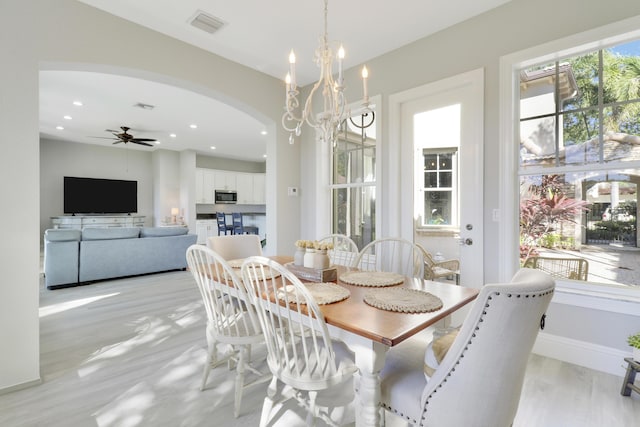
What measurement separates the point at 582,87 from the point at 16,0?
4.03 metres

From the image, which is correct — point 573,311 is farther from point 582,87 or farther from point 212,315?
point 212,315

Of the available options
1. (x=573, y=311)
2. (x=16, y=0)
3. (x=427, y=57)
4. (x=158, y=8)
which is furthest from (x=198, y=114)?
(x=573, y=311)

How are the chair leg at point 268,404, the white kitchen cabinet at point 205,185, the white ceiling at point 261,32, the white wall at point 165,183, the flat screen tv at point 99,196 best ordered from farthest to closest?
the white kitchen cabinet at point 205,185 → the white wall at point 165,183 → the flat screen tv at point 99,196 → the white ceiling at point 261,32 → the chair leg at point 268,404

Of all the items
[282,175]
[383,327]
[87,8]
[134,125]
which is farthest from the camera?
[134,125]

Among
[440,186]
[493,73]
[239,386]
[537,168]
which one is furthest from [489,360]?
[493,73]

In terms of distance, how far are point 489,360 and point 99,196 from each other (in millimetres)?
9313

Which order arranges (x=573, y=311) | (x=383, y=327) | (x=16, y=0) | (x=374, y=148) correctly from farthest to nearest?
(x=374, y=148) < (x=573, y=311) < (x=16, y=0) < (x=383, y=327)

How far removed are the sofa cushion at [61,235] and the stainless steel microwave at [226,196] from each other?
194 inches

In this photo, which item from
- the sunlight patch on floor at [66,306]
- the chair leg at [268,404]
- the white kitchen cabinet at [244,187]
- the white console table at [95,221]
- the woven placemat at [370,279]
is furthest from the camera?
the white kitchen cabinet at [244,187]

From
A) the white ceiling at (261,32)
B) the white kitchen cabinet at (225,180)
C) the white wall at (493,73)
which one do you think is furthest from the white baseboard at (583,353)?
the white kitchen cabinet at (225,180)

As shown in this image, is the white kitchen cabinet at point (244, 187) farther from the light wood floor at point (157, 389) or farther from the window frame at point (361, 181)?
the light wood floor at point (157, 389)

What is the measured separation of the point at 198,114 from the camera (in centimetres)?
540

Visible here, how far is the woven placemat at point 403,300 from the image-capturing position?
1.31 meters

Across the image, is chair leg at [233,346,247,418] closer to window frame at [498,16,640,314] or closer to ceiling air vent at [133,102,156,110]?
window frame at [498,16,640,314]
